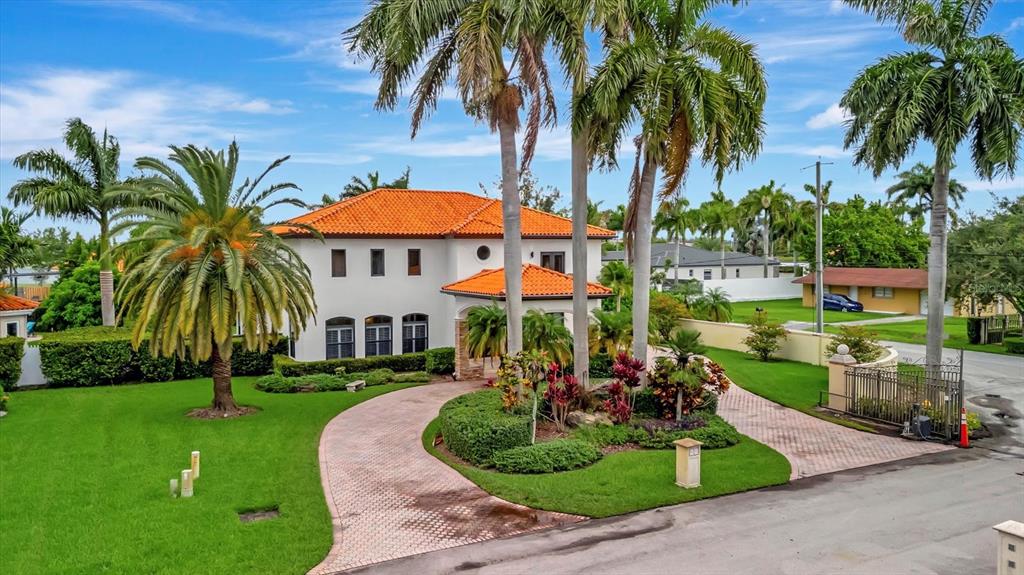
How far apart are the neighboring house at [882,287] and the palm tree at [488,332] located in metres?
37.5

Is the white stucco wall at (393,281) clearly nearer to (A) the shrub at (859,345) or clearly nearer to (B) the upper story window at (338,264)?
(B) the upper story window at (338,264)

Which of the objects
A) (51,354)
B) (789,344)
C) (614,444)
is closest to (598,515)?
(614,444)

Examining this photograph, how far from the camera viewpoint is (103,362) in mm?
25422

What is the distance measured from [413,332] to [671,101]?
16960 mm

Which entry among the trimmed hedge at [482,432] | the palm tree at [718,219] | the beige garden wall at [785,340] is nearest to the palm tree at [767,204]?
the palm tree at [718,219]

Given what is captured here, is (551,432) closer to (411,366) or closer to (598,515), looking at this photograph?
(598,515)

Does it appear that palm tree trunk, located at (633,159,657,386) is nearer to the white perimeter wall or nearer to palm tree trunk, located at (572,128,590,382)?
palm tree trunk, located at (572,128,590,382)

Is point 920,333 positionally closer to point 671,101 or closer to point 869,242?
point 869,242

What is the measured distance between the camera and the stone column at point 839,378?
2006 centimetres

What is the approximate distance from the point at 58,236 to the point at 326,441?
296ft

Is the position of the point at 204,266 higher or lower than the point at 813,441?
higher

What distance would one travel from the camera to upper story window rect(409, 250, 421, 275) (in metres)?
29.4

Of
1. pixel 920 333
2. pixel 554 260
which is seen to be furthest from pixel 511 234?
pixel 920 333

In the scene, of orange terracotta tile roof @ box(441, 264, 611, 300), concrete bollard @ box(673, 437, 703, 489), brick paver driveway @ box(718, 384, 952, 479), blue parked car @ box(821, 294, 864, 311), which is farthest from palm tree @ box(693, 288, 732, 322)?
concrete bollard @ box(673, 437, 703, 489)
